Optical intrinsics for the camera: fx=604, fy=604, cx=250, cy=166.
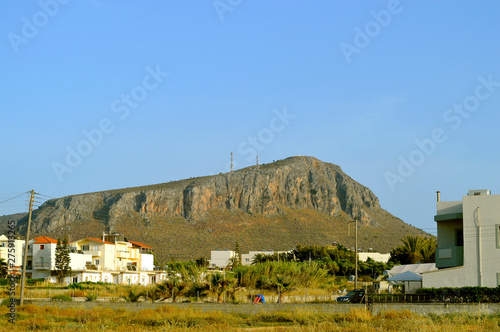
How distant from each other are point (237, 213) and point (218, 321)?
123m

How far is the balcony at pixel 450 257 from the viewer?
3397cm

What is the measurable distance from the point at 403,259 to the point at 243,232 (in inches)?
2437

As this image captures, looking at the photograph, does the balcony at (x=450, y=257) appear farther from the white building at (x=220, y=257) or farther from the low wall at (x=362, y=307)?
the white building at (x=220, y=257)

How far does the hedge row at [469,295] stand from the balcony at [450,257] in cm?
477

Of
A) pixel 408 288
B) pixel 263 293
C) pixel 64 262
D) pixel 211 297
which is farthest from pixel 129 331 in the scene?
pixel 64 262

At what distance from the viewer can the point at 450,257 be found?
1351 inches

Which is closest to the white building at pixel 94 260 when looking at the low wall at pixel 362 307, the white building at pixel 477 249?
the low wall at pixel 362 307

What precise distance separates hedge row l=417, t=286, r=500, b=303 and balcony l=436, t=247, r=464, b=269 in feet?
15.6

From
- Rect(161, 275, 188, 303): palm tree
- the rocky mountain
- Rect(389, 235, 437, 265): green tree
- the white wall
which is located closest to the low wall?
Rect(161, 275, 188, 303): palm tree

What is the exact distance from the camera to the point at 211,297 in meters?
35.3

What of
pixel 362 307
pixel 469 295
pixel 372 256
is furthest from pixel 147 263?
pixel 469 295

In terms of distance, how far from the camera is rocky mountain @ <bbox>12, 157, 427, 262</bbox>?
124125mm

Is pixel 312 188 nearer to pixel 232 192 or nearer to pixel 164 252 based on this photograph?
pixel 232 192

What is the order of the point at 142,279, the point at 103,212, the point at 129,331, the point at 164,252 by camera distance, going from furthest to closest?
1. the point at 103,212
2. the point at 164,252
3. the point at 142,279
4. the point at 129,331
